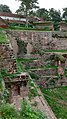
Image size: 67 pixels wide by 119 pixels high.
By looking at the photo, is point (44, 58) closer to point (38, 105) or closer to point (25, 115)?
point (38, 105)

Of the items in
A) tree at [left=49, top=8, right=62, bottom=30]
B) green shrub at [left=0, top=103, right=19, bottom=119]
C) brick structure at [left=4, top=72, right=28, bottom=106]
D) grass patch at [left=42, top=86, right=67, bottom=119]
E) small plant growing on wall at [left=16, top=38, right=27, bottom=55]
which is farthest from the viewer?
tree at [left=49, top=8, right=62, bottom=30]

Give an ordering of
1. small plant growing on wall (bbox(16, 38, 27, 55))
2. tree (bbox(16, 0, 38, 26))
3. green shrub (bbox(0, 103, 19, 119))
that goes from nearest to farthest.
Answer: green shrub (bbox(0, 103, 19, 119))
small plant growing on wall (bbox(16, 38, 27, 55))
tree (bbox(16, 0, 38, 26))

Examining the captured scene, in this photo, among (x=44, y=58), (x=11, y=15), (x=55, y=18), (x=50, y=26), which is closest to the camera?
(x=44, y=58)

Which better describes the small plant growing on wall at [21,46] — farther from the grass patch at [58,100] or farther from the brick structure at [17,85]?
the brick structure at [17,85]

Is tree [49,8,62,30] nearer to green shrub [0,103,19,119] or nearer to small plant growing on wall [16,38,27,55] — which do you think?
small plant growing on wall [16,38,27,55]

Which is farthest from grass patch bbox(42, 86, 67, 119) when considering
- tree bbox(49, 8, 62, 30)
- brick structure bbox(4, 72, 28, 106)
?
tree bbox(49, 8, 62, 30)

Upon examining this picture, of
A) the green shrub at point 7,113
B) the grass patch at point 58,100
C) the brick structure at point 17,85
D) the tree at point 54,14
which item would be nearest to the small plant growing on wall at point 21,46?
the grass patch at point 58,100

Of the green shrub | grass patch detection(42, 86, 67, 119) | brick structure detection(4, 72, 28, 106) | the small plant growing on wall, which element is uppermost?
the green shrub

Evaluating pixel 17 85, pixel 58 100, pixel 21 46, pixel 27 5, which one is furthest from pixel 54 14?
pixel 17 85

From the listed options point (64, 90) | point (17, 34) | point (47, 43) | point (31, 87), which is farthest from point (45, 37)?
point (31, 87)
